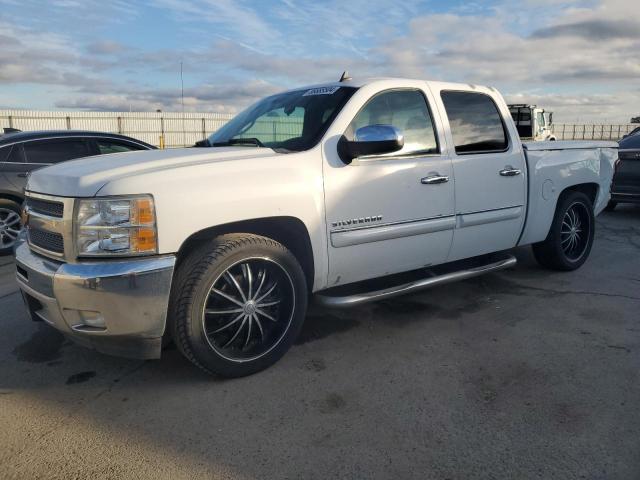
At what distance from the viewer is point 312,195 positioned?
3273 millimetres

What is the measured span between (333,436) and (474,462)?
676 mm

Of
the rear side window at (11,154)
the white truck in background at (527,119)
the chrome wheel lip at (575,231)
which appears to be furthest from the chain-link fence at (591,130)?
the rear side window at (11,154)

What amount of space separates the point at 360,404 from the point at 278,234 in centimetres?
117

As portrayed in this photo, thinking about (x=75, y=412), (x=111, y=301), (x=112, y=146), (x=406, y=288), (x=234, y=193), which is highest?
(x=112, y=146)

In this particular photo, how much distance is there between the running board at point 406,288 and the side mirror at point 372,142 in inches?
36.2

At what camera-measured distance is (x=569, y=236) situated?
17.9 feet

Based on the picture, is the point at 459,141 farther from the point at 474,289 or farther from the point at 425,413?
the point at 425,413

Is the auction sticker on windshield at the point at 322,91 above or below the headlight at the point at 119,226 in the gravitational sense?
above

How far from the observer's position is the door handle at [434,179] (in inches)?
150

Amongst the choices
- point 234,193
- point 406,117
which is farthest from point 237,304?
point 406,117

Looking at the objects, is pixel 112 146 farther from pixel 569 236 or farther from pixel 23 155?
pixel 569 236

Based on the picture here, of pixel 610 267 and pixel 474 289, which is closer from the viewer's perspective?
pixel 474 289

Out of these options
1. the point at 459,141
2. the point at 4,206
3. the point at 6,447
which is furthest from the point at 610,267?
the point at 4,206

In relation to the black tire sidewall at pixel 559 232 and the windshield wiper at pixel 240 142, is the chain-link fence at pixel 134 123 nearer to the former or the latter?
the windshield wiper at pixel 240 142
